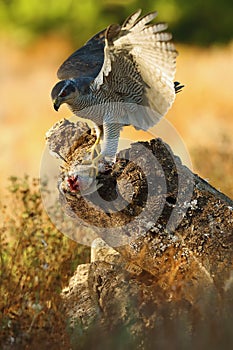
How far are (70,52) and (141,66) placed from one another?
59.6 ft

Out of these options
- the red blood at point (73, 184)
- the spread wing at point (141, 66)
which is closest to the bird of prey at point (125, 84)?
the spread wing at point (141, 66)

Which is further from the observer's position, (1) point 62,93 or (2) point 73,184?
(1) point 62,93

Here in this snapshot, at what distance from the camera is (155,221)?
473cm

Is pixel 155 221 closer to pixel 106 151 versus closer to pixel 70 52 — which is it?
pixel 106 151

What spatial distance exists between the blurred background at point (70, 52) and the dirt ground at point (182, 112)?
0.06ft

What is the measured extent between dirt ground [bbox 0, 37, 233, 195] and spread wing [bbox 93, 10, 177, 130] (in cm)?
188

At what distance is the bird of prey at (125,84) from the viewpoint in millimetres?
5020

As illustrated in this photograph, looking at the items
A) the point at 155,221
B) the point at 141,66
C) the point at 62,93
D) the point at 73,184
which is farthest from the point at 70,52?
the point at 155,221

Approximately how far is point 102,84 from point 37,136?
30.0 ft

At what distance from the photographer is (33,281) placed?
5.78 metres

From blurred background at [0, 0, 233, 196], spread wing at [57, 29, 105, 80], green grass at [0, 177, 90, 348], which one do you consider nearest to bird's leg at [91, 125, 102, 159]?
spread wing at [57, 29, 105, 80]

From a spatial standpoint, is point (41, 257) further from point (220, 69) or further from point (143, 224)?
point (220, 69)

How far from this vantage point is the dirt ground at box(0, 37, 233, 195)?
10.0 metres

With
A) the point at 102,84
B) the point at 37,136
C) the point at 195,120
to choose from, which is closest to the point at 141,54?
the point at 102,84
